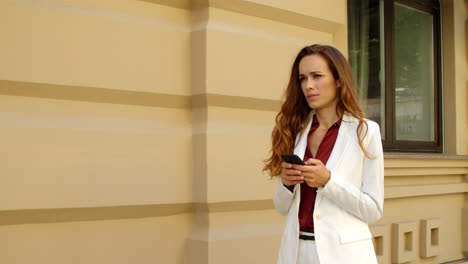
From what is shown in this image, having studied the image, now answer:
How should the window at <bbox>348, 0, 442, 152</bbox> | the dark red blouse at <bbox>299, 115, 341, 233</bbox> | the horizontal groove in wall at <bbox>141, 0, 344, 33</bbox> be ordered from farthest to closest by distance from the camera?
the window at <bbox>348, 0, 442, 152</bbox>, the horizontal groove in wall at <bbox>141, 0, 344, 33</bbox>, the dark red blouse at <bbox>299, 115, 341, 233</bbox>

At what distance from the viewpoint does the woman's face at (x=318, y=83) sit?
81.0 inches

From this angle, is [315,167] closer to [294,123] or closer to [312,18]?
[294,123]

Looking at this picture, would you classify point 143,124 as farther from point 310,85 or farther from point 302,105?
point 310,85

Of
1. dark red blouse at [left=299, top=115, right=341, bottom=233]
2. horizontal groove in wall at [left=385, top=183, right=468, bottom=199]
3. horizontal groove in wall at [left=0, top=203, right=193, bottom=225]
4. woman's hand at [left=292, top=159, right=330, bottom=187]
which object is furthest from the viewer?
horizontal groove in wall at [left=385, top=183, right=468, bottom=199]

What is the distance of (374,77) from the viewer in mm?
5309

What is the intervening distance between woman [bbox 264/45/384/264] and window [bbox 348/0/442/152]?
126 inches

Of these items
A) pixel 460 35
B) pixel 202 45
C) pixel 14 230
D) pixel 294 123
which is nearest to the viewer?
pixel 294 123

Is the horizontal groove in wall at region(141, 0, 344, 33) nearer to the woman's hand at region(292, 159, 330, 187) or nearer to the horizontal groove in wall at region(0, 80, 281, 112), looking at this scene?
the horizontal groove in wall at region(0, 80, 281, 112)

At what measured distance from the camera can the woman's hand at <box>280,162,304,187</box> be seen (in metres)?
1.92

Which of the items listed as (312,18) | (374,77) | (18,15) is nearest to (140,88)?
(18,15)

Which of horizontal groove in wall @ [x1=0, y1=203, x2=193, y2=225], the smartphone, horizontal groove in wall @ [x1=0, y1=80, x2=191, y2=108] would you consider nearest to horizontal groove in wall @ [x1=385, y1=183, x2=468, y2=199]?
horizontal groove in wall @ [x1=0, y1=203, x2=193, y2=225]

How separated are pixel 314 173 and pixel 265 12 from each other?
1.86 m

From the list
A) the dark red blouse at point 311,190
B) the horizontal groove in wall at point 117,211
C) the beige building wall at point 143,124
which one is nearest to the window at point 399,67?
the beige building wall at point 143,124

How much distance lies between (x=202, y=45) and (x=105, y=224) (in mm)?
1154
